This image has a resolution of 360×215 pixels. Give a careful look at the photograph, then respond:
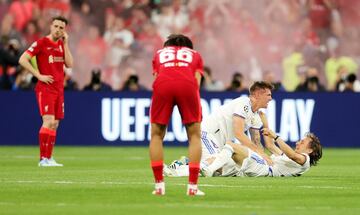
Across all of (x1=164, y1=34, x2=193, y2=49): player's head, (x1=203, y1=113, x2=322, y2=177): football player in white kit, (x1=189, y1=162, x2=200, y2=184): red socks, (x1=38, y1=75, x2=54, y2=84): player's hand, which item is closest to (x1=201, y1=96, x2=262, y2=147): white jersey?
(x1=203, y1=113, x2=322, y2=177): football player in white kit

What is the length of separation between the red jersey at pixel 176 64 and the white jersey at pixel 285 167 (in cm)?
394

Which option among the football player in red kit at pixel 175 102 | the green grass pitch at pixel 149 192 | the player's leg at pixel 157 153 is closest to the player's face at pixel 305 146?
the green grass pitch at pixel 149 192

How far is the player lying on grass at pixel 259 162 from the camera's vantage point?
1678 cm

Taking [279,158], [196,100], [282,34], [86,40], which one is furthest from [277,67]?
[196,100]

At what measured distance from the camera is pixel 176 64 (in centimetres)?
1332

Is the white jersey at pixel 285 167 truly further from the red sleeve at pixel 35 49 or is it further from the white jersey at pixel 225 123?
the red sleeve at pixel 35 49

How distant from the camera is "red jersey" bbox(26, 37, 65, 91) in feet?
65.4

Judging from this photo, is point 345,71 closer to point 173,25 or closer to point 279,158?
point 173,25

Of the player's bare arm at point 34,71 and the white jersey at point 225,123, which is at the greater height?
the player's bare arm at point 34,71

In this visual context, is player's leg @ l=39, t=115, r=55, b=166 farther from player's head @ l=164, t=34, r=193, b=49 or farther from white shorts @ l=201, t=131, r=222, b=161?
player's head @ l=164, t=34, r=193, b=49

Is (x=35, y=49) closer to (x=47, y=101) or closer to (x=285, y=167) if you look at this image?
(x=47, y=101)

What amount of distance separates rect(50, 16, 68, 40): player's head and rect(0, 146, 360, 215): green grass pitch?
2.20 meters

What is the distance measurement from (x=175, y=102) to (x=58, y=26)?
6.82m

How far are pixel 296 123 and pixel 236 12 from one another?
7436 mm
